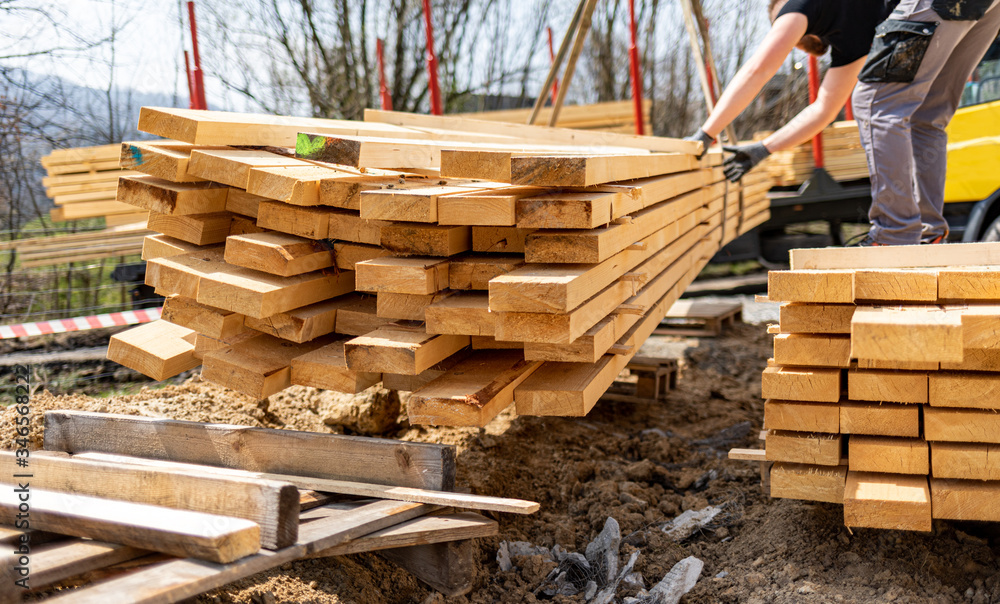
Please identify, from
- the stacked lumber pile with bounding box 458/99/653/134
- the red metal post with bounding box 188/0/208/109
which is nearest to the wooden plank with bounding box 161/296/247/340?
the red metal post with bounding box 188/0/208/109

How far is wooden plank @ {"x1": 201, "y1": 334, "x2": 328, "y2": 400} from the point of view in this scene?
286cm

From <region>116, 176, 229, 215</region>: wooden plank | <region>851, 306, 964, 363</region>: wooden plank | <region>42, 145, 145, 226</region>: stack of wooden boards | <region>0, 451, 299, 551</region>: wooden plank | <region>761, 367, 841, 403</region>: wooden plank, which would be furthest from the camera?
<region>42, 145, 145, 226</region>: stack of wooden boards

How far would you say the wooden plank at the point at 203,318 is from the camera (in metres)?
2.95

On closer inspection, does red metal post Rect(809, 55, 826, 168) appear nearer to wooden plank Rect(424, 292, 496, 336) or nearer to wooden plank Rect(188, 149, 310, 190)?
wooden plank Rect(188, 149, 310, 190)

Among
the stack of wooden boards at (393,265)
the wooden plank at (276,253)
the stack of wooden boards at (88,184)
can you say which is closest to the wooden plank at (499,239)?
the stack of wooden boards at (393,265)

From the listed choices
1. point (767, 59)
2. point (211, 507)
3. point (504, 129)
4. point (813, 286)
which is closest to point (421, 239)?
point (211, 507)

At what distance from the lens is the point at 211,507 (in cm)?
223

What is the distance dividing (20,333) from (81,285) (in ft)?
10.4

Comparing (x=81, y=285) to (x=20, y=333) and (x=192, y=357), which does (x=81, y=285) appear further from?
(x=192, y=357)

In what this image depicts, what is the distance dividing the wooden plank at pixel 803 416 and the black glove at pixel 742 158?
8.65ft

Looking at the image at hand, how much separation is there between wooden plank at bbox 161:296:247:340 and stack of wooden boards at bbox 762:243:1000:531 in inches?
83.5

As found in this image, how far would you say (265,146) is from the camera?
3.33 m

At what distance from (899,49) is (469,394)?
3.02 m

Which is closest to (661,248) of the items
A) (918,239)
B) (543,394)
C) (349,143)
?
(918,239)
